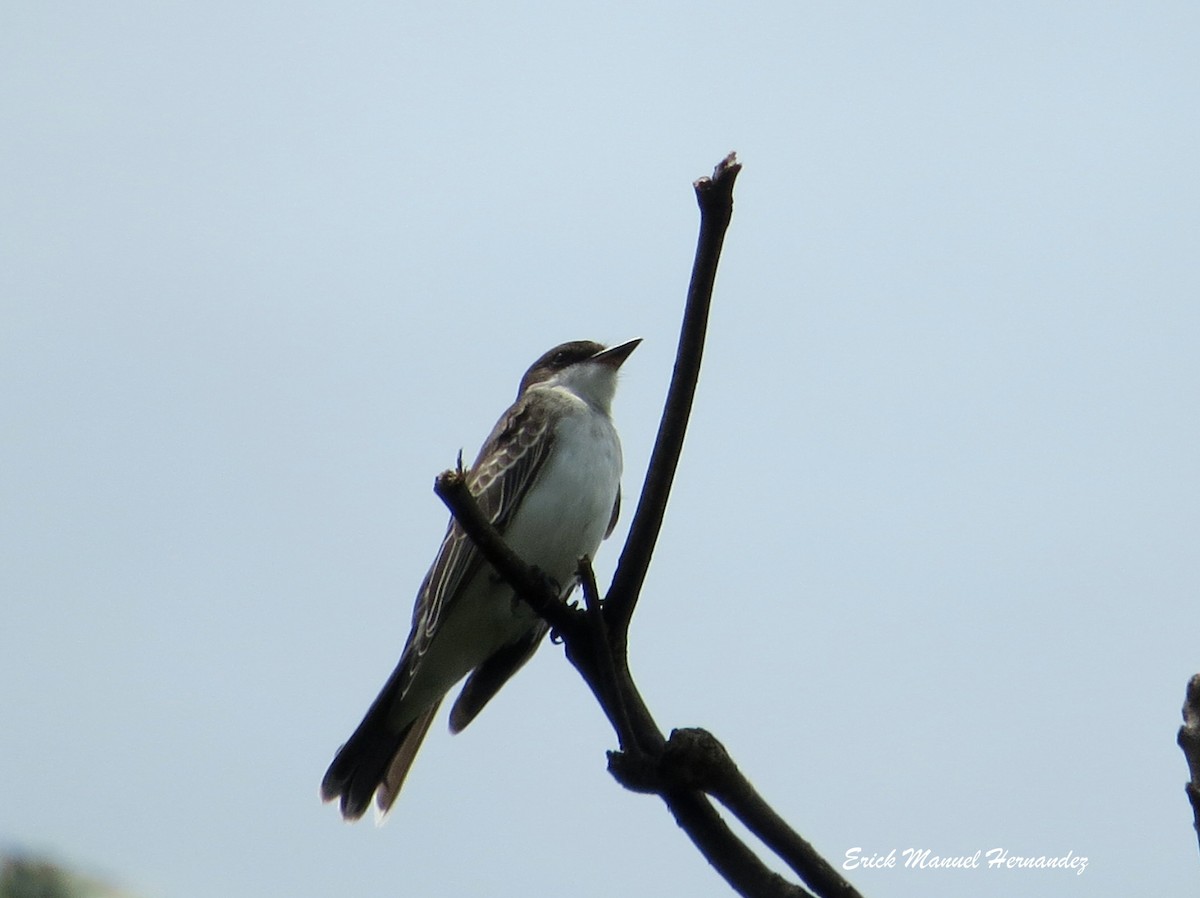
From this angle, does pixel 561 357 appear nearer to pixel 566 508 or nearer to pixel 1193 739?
pixel 566 508

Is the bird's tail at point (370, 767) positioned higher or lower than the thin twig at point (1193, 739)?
higher

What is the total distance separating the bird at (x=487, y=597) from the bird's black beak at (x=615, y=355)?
4.75ft

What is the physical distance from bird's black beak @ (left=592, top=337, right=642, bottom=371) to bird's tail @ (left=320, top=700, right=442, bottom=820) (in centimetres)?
313

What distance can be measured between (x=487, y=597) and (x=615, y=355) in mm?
2703

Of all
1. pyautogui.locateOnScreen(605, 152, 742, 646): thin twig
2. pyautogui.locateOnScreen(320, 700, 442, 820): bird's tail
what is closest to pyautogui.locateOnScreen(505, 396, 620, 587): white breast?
pyautogui.locateOnScreen(320, 700, 442, 820): bird's tail

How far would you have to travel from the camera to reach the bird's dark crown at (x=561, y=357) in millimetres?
10836

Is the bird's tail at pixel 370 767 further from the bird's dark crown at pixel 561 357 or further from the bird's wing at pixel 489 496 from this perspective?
the bird's dark crown at pixel 561 357

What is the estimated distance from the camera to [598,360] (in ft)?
34.3

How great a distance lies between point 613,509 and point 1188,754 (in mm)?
6118

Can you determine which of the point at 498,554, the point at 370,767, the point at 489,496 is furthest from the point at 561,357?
the point at 498,554

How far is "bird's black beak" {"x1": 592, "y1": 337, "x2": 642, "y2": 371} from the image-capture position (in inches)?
412

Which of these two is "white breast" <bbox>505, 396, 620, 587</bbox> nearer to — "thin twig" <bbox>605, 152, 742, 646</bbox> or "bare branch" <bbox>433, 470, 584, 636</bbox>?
"bare branch" <bbox>433, 470, 584, 636</bbox>

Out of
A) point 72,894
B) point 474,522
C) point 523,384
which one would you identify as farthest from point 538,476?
point 72,894

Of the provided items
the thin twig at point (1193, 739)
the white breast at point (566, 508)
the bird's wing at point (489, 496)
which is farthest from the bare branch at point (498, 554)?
the white breast at point (566, 508)
